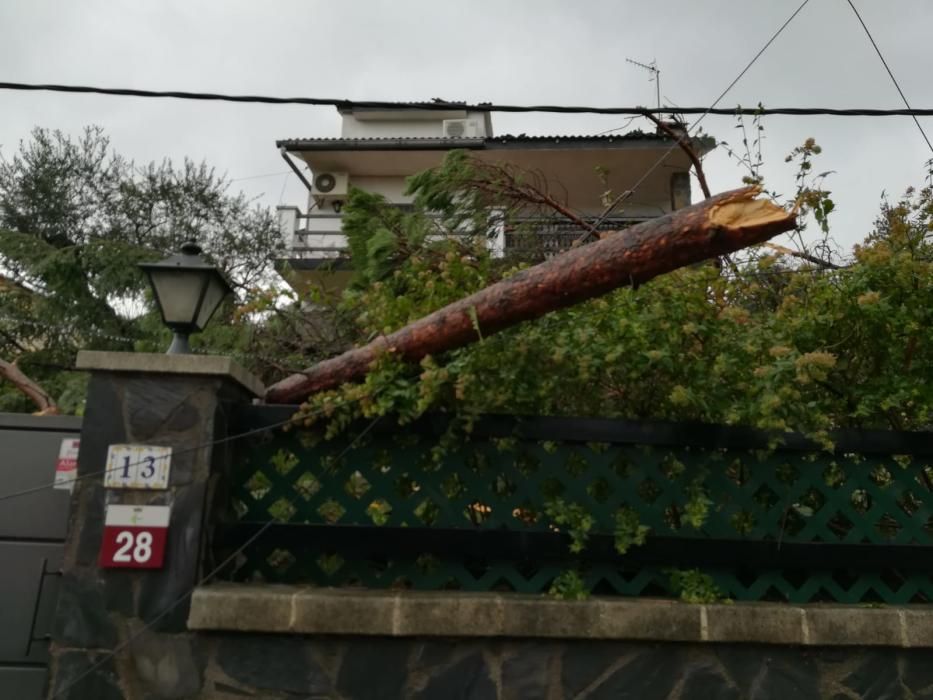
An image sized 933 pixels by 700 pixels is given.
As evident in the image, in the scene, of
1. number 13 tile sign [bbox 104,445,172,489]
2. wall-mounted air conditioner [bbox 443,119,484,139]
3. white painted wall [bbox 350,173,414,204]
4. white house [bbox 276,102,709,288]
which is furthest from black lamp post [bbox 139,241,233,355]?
wall-mounted air conditioner [bbox 443,119,484,139]

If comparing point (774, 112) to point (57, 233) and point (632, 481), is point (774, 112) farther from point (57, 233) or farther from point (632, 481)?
point (57, 233)

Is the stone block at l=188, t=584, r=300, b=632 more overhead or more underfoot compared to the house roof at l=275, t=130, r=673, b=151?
more underfoot

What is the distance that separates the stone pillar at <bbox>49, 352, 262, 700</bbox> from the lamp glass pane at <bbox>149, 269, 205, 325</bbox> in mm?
321

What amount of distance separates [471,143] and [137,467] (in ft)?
41.9

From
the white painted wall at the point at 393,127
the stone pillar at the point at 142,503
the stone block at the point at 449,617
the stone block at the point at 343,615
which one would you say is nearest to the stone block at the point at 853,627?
the stone block at the point at 449,617

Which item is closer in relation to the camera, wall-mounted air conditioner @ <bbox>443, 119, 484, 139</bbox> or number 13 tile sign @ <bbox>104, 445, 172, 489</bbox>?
number 13 tile sign @ <bbox>104, 445, 172, 489</bbox>

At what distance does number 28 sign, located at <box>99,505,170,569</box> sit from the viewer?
10.2ft

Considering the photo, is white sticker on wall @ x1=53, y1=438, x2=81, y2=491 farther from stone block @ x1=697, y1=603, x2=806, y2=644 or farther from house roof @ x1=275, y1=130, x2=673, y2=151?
house roof @ x1=275, y1=130, x2=673, y2=151

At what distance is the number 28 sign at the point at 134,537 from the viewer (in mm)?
3121

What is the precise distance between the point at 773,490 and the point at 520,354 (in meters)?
1.48

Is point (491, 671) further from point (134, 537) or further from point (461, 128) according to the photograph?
point (461, 128)

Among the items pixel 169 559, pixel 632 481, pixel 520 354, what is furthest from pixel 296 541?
pixel 632 481

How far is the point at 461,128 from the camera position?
18281mm

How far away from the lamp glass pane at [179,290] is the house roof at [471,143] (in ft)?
37.3
